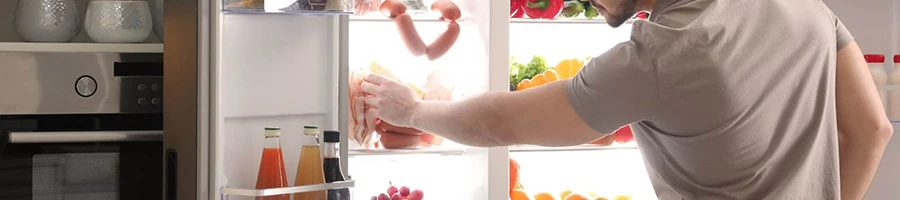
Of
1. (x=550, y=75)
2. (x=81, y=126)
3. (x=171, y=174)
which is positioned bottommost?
(x=171, y=174)

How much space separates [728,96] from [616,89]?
0.18 m

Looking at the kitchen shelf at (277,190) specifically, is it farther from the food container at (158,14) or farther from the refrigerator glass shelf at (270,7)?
the food container at (158,14)

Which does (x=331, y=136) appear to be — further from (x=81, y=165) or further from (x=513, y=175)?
(x=513, y=175)

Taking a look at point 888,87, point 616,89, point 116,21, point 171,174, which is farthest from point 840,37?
point 888,87

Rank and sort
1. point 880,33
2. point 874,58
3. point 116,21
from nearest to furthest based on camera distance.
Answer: point 116,21 < point 874,58 < point 880,33

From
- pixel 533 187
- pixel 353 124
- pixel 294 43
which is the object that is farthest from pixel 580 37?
pixel 294 43

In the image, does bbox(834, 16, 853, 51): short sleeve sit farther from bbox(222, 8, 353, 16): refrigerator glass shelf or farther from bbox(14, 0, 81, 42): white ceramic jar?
bbox(14, 0, 81, 42): white ceramic jar

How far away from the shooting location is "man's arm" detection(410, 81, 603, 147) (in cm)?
181

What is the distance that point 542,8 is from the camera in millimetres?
3014

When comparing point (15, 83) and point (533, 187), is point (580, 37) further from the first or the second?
point (15, 83)

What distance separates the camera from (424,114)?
6.62 feet

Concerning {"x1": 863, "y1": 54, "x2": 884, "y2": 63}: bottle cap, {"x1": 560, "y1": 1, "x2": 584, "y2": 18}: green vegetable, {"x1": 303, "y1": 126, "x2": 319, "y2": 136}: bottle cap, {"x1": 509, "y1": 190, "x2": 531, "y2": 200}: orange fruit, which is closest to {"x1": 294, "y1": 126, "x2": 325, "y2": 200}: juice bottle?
{"x1": 303, "y1": 126, "x2": 319, "y2": 136}: bottle cap

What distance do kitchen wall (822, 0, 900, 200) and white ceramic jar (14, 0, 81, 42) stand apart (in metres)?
2.43

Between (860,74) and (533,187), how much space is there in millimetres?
1682
